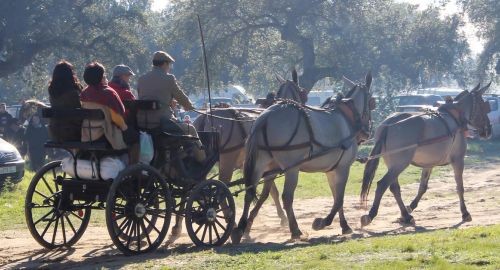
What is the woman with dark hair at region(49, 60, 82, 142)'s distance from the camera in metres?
9.88

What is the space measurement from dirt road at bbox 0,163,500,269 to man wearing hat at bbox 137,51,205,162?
1400 mm

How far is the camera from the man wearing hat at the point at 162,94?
34.2 ft

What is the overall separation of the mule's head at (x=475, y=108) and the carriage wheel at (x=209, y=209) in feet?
19.6

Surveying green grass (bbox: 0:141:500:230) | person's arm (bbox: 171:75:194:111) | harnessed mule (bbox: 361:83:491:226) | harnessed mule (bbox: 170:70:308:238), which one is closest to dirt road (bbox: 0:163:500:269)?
harnessed mule (bbox: 361:83:491:226)

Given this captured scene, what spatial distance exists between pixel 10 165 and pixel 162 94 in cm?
689

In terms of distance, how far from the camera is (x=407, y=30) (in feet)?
130

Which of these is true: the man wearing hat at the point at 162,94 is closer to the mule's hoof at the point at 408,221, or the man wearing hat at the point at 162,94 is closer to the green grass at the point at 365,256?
the green grass at the point at 365,256

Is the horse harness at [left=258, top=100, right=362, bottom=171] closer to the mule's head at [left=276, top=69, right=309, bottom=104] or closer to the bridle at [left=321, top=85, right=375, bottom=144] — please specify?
the bridle at [left=321, top=85, right=375, bottom=144]

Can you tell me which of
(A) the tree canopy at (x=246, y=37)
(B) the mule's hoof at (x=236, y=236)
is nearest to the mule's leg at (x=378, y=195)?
(B) the mule's hoof at (x=236, y=236)

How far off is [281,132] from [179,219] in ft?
5.66

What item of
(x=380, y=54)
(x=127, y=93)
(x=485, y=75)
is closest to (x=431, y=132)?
(x=127, y=93)

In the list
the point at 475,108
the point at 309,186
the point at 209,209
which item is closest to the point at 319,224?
the point at 209,209

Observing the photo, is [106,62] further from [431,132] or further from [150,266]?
[150,266]

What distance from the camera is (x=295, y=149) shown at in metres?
11.6
